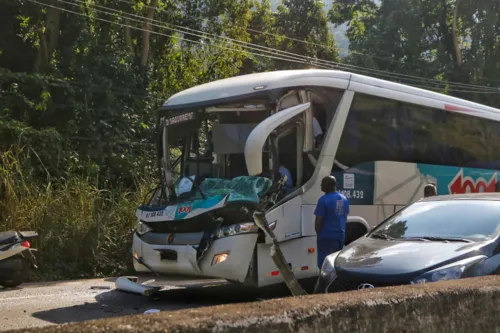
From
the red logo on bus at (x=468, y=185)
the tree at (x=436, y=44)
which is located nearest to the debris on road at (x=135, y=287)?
the red logo on bus at (x=468, y=185)

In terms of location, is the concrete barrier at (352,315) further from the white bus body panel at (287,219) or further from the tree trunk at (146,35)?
the tree trunk at (146,35)

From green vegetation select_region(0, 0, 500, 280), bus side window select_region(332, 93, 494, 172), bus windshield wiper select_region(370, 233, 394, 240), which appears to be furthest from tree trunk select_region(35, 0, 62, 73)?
bus windshield wiper select_region(370, 233, 394, 240)

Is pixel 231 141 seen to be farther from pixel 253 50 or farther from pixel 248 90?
pixel 253 50

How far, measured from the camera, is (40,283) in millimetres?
12258

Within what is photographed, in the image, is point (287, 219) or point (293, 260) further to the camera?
point (293, 260)

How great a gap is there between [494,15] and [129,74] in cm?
1842

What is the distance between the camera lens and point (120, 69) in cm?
2084

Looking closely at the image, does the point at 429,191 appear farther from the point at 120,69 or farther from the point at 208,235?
the point at 120,69

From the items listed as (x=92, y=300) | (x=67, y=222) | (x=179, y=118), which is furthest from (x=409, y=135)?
(x=67, y=222)

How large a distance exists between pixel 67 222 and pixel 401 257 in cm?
883

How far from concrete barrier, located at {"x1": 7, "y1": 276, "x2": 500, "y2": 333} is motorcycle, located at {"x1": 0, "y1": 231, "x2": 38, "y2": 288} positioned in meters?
7.55

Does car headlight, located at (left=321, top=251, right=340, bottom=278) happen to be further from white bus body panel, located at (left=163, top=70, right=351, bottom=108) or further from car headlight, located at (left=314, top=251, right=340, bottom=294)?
white bus body panel, located at (left=163, top=70, right=351, bottom=108)

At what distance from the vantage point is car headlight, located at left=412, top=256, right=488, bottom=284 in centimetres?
632

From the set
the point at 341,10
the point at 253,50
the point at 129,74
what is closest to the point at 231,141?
the point at 129,74
